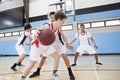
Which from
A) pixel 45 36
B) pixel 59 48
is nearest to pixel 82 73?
pixel 59 48

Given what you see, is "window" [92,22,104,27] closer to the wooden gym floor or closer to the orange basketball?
the wooden gym floor

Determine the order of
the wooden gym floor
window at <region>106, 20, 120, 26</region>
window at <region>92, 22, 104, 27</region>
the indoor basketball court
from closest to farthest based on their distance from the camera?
the wooden gym floor, the indoor basketball court, window at <region>106, 20, 120, 26</region>, window at <region>92, 22, 104, 27</region>

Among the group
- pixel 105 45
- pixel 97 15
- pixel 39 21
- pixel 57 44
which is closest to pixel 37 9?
pixel 39 21

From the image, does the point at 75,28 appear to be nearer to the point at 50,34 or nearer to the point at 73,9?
the point at 73,9

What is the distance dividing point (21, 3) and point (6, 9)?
6.10 feet

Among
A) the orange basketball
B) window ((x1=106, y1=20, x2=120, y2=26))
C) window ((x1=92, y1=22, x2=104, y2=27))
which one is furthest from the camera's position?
window ((x1=92, y1=22, x2=104, y2=27))

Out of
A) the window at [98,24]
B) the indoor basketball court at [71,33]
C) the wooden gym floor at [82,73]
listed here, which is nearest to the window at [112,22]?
the indoor basketball court at [71,33]

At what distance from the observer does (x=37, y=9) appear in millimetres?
14578

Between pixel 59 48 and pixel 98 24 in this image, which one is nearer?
pixel 59 48

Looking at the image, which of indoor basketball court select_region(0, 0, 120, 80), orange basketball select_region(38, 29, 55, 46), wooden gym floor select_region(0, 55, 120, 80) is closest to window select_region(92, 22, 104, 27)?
indoor basketball court select_region(0, 0, 120, 80)

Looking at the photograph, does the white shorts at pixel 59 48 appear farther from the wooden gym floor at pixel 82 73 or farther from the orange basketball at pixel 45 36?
the orange basketball at pixel 45 36

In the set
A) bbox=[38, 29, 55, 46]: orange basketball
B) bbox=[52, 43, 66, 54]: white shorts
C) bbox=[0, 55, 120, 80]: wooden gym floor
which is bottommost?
bbox=[0, 55, 120, 80]: wooden gym floor

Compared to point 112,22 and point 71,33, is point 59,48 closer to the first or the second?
point 112,22

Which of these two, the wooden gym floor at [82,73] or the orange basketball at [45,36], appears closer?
the orange basketball at [45,36]
